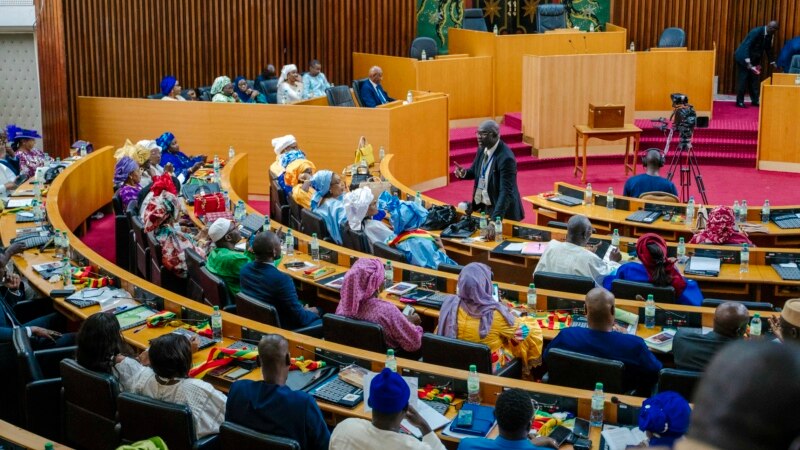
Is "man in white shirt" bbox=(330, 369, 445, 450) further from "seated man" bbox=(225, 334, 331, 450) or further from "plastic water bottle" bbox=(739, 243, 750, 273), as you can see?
"plastic water bottle" bbox=(739, 243, 750, 273)

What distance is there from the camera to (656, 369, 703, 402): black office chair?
4758mm

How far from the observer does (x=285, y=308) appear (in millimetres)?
6410

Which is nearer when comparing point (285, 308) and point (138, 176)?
point (285, 308)

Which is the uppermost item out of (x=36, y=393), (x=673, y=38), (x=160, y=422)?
(x=673, y=38)

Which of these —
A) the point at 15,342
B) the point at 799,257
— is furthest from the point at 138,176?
the point at 799,257

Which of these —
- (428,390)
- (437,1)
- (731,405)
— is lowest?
(428,390)

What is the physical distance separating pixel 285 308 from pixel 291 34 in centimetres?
1047

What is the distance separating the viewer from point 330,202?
8.98 metres

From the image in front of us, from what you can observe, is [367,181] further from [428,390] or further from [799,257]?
[428,390]

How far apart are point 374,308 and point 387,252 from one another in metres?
1.97

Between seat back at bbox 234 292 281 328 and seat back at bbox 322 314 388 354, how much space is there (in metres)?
0.39

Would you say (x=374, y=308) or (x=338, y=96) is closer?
(x=374, y=308)

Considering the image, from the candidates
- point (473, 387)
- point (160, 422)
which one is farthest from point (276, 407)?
point (473, 387)

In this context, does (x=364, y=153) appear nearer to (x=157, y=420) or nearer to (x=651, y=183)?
(x=651, y=183)
